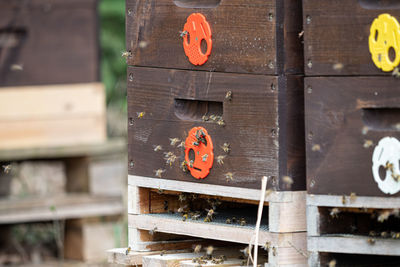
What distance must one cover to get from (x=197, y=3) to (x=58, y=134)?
118 inches

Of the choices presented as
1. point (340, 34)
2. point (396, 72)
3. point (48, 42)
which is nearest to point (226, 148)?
point (340, 34)

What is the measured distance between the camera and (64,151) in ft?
19.3

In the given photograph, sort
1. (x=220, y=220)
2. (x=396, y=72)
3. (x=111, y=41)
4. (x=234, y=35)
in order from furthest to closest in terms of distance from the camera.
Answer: (x=111, y=41) < (x=220, y=220) < (x=234, y=35) < (x=396, y=72)

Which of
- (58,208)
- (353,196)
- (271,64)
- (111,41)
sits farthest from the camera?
(111,41)

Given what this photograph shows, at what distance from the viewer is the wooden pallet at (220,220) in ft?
9.09

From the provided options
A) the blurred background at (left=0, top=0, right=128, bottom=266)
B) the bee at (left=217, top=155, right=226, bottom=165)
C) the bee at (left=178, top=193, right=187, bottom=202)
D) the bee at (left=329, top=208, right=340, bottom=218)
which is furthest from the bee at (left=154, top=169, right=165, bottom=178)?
the blurred background at (left=0, top=0, right=128, bottom=266)

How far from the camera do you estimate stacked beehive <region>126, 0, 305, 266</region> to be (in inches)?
109

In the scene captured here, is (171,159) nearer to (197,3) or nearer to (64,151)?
(197,3)

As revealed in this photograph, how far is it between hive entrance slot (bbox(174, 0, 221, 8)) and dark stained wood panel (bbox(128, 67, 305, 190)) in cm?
23

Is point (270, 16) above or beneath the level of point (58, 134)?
above

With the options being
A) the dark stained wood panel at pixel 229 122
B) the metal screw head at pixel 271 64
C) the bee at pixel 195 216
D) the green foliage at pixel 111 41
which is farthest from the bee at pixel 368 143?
the green foliage at pixel 111 41

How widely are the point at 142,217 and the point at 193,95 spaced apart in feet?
1.85

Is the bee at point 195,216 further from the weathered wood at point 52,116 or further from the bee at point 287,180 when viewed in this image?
the weathered wood at point 52,116

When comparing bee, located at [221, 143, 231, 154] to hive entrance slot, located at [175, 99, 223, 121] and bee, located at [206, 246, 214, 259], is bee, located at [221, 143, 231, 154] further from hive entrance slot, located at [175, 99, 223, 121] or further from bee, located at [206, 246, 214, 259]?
bee, located at [206, 246, 214, 259]
